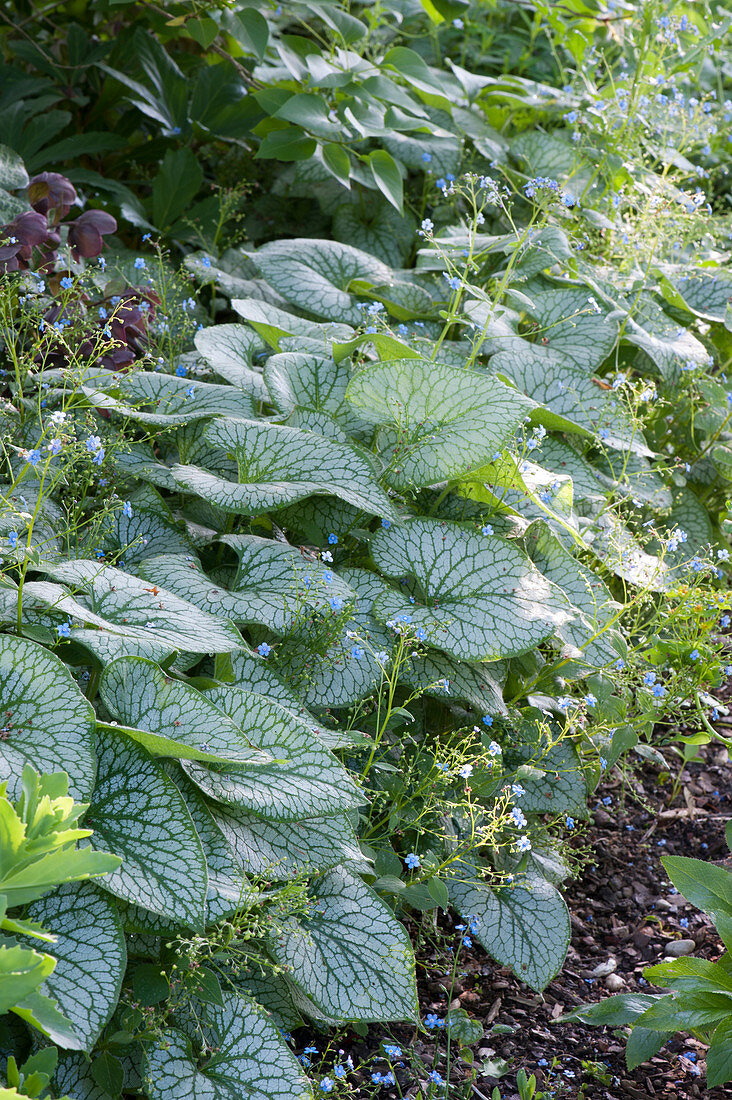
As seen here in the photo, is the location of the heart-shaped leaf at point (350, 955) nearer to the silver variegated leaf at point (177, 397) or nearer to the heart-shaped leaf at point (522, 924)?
the heart-shaped leaf at point (522, 924)

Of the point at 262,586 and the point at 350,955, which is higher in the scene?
the point at 262,586

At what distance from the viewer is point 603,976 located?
162 centimetres

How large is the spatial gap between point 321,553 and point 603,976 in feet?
2.93

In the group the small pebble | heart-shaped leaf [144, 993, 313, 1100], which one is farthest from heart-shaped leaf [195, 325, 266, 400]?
the small pebble

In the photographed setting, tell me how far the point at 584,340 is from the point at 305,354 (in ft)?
2.54

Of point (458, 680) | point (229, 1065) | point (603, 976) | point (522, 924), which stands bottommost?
point (603, 976)

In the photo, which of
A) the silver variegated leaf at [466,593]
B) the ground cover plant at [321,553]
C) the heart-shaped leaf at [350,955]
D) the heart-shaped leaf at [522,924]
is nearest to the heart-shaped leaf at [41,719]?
the ground cover plant at [321,553]

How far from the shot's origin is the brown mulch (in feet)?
4.55

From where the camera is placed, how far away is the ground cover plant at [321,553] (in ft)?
3.64

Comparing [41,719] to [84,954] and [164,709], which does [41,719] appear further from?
[84,954]

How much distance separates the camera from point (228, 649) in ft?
4.03

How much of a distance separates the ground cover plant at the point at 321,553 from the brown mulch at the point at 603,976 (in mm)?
44

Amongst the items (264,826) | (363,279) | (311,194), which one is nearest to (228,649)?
(264,826)

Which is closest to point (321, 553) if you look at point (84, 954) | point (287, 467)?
point (287, 467)
